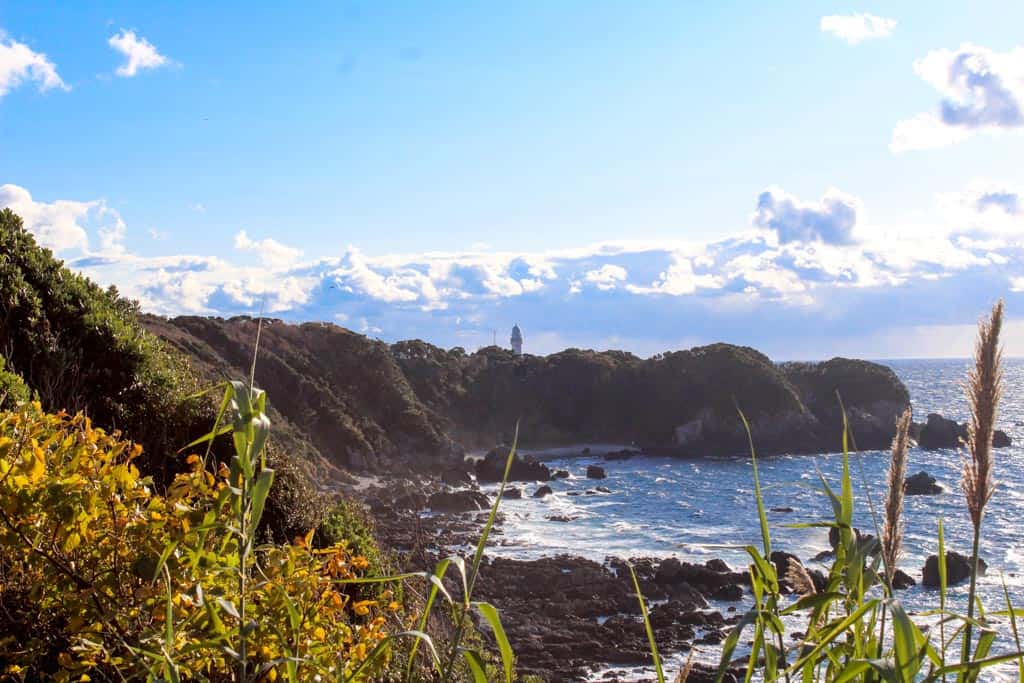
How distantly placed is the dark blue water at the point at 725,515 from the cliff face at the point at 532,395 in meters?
5.14

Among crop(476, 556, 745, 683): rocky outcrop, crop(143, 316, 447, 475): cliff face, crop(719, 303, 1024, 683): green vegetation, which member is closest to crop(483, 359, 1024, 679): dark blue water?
crop(476, 556, 745, 683): rocky outcrop

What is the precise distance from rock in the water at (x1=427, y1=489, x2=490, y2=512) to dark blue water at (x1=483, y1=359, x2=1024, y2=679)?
1409 mm

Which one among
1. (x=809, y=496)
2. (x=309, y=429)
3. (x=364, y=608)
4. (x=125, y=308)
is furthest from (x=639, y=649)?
(x=309, y=429)

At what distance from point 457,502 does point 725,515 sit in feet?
39.5

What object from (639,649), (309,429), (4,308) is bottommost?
(639,649)

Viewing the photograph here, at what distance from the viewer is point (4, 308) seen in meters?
7.02

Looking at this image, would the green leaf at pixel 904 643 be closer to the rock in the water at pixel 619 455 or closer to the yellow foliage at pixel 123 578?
the yellow foliage at pixel 123 578

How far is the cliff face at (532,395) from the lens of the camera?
5050 centimetres

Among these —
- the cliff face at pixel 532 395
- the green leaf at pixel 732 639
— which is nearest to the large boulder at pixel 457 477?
the cliff face at pixel 532 395

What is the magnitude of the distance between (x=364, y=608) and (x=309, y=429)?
153 feet

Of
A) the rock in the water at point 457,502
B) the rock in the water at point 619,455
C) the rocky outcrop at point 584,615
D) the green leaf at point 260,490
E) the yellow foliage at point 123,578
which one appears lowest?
the rocky outcrop at point 584,615

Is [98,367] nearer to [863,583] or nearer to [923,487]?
[863,583]

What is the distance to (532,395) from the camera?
6675 cm

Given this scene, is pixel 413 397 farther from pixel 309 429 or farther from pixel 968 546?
pixel 968 546
